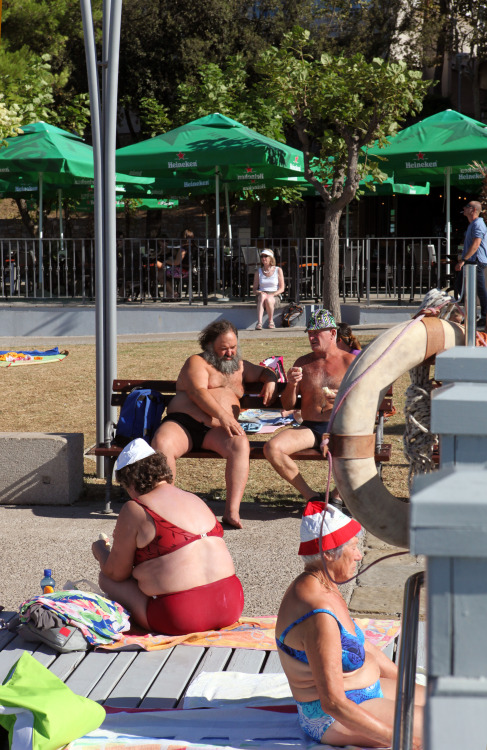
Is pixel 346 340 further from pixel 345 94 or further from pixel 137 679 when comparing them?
pixel 345 94

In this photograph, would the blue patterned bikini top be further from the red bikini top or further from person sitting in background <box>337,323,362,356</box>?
person sitting in background <box>337,323,362,356</box>

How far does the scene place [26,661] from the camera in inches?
136

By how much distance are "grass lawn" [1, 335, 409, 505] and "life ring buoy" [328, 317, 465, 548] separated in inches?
182

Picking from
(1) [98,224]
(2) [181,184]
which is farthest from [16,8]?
(1) [98,224]

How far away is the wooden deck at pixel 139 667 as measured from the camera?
3711mm

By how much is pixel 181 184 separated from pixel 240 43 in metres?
11.9

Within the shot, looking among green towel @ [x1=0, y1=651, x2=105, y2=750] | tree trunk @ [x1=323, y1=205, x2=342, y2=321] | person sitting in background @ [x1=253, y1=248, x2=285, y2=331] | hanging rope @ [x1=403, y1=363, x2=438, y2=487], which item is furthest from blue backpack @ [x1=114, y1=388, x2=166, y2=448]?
tree trunk @ [x1=323, y1=205, x2=342, y2=321]

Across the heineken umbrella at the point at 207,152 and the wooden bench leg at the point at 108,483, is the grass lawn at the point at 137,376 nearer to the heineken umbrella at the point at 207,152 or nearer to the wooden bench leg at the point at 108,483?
the wooden bench leg at the point at 108,483

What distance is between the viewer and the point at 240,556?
5.70 m

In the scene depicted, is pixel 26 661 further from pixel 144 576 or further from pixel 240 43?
pixel 240 43

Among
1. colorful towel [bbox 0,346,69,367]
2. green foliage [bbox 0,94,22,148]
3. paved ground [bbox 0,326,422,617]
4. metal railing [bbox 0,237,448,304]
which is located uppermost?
green foliage [bbox 0,94,22,148]

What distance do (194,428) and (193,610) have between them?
8.11ft

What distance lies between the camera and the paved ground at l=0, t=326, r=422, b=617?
502 cm

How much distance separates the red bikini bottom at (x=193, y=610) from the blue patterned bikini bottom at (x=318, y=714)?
115 cm
